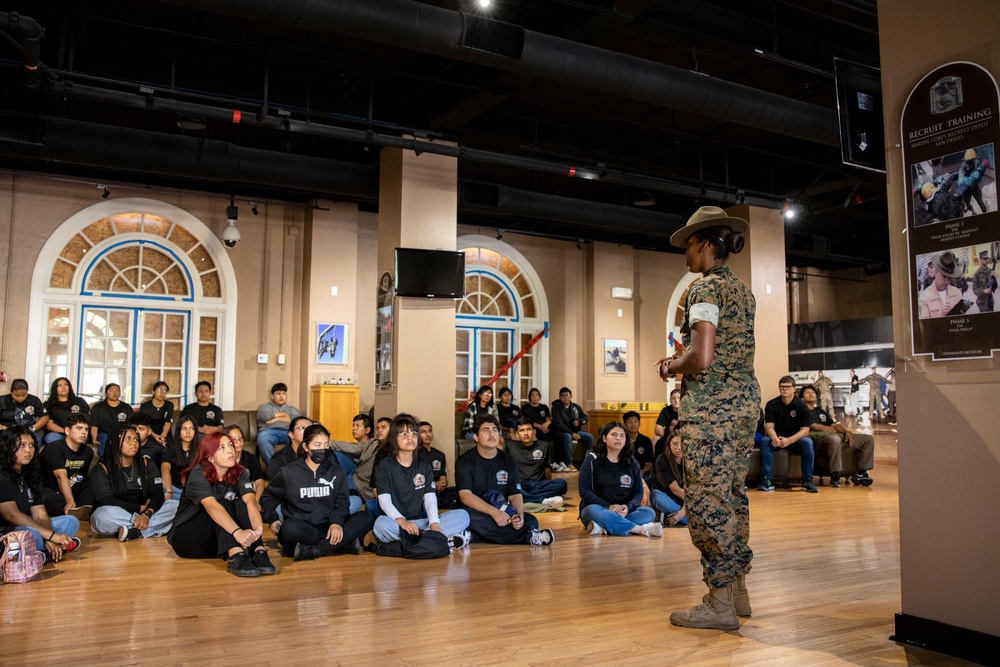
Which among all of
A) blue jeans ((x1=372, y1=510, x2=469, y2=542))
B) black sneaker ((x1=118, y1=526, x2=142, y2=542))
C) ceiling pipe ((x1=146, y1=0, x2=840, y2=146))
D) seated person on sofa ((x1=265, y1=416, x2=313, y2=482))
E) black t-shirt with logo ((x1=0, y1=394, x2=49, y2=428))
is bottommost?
black sneaker ((x1=118, y1=526, x2=142, y2=542))

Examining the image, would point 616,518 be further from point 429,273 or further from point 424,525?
point 429,273

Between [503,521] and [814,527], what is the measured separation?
105 inches

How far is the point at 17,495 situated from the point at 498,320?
881 centimetres

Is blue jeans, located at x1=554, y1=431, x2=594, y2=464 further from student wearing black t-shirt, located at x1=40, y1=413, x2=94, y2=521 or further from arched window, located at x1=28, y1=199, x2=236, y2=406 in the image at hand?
student wearing black t-shirt, located at x1=40, y1=413, x2=94, y2=521

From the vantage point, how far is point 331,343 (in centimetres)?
1085

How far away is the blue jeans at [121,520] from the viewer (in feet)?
18.6

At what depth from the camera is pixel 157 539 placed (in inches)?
224

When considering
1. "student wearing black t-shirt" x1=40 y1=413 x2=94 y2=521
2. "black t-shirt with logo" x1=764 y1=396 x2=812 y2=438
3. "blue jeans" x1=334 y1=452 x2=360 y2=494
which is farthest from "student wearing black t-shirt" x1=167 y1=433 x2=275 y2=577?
"black t-shirt with logo" x1=764 y1=396 x2=812 y2=438

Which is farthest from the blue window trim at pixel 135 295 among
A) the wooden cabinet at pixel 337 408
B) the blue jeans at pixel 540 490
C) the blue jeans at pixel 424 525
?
the blue jeans at pixel 424 525

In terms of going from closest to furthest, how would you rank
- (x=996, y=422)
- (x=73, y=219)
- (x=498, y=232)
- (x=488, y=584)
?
(x=996, y=422) < (x=488, y=584) < (x=73, y=219) < (x=498, y=232)

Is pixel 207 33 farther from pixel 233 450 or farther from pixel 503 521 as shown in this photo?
pixel 503 521

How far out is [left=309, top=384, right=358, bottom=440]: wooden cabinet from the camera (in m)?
10.2

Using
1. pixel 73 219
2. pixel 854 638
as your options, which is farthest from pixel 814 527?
pixel 73 219

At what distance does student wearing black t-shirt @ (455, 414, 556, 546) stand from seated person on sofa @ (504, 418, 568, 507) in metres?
1.94
